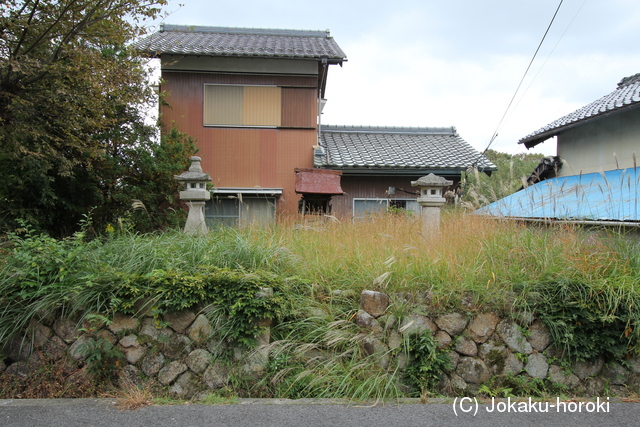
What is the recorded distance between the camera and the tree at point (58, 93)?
19.9ft

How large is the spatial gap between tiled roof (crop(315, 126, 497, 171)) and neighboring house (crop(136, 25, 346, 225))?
1150 mm

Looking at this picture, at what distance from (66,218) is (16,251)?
4.83 meters

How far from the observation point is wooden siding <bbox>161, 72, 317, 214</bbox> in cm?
1083

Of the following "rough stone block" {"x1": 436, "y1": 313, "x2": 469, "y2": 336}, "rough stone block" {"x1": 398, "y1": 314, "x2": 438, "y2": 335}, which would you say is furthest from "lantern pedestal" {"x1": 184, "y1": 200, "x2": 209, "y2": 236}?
"rough stone block" {"x1": 436, "y1": 313, "x2": 469, "y2": 336}

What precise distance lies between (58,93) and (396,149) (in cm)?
915

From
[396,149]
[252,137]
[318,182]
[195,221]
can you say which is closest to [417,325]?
[195,221]

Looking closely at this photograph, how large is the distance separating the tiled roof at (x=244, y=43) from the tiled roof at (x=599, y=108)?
581cm

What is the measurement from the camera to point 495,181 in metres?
12.9

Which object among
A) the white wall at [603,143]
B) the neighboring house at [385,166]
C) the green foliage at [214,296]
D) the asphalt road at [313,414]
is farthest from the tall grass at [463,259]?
the neighboring house at [385,166]

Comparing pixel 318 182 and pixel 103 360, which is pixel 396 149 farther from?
pixel 103 360

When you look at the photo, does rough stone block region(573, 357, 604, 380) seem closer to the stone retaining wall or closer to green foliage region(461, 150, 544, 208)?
the stone retaining wall

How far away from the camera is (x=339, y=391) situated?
3545 mm

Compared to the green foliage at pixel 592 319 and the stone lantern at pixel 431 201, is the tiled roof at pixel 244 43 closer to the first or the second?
the stone lantern at pixel 431 201

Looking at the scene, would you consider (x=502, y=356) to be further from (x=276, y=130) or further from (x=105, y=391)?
(x=276, y=130)
